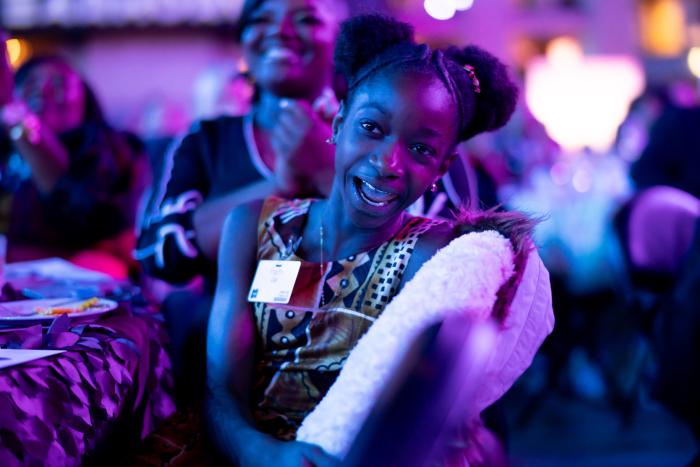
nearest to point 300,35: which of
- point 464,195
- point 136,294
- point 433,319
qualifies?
point 464,195

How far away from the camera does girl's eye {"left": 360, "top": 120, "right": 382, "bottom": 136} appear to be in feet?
4.64

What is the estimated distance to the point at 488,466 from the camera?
1356mm

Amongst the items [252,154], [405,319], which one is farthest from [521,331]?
[252,154]

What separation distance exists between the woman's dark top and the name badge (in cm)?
65

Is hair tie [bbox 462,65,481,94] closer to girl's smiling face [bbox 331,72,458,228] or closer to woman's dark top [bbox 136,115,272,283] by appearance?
girl's smiling face [bbox 331,72,458,228]

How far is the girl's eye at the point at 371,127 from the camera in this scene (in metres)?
1.41

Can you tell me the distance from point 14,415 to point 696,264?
2168mm

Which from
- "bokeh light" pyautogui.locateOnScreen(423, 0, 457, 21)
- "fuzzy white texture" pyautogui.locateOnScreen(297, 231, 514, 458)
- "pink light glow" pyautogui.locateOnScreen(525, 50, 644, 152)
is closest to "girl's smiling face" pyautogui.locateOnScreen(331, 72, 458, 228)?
"fuzzy white texture" pyautogui.locateOnScreen(297, 231, 514, 458)

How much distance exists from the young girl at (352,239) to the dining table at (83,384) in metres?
0.15

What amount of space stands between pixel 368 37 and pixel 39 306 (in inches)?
35.5

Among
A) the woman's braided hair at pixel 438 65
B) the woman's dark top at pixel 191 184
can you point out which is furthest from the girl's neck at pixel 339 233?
the woman's dark top at pixel 191 184

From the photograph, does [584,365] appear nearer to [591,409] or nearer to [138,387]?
[591,409]

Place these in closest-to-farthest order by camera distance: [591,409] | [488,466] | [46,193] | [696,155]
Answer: [488,466]
[46,193]
[696,155]
[591,409]

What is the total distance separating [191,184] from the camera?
7.50 feet
